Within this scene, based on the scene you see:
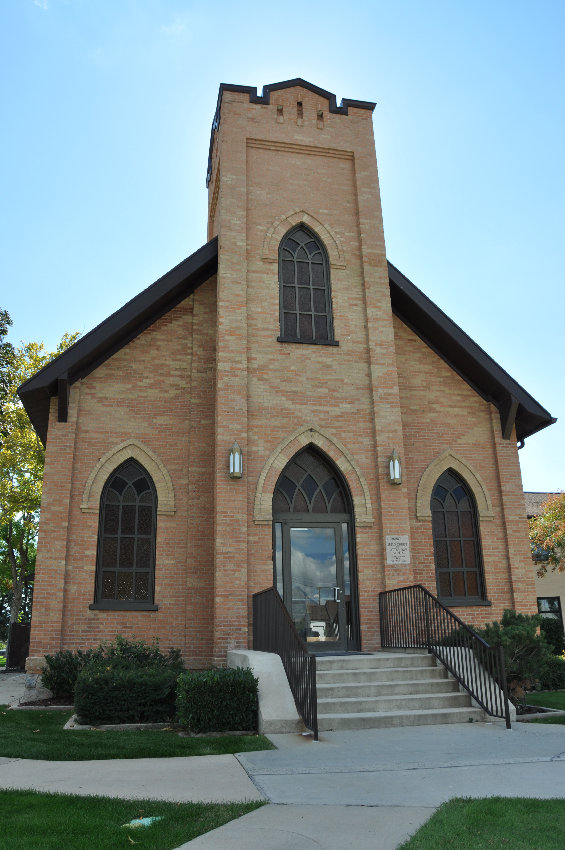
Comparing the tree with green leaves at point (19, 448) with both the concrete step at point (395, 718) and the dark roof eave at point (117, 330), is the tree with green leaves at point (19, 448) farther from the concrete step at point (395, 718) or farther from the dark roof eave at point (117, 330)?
Answer: the concrete step at point (395, 718)

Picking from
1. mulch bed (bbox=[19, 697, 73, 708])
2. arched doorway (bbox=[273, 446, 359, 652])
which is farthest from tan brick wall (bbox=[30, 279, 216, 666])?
arched doorway (bbox=[273, 446, 359, 652])

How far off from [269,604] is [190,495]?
3282 mm

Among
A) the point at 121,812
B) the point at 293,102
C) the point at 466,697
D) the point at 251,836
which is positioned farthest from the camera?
the point at 293,102

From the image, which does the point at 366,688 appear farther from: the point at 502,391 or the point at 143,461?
the point at 502,391

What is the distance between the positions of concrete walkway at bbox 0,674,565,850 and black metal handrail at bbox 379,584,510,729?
1.06m

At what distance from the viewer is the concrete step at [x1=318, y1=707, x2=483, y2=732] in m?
8.12

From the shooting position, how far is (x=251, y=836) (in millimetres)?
4180

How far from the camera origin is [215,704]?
793 centimetres

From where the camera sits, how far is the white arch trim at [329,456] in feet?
39.1

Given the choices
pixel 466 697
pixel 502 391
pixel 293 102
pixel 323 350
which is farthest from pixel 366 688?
pixel 293 102

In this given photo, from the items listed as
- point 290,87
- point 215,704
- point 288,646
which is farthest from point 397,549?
point 290,87

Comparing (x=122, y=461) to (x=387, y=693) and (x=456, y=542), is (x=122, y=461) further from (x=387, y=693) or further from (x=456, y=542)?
(x=456, y=542)

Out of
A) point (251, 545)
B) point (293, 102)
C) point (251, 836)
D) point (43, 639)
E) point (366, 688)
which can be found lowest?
point (251, 836)

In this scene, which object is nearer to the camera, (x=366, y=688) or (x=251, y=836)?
(x=251, y=836)
